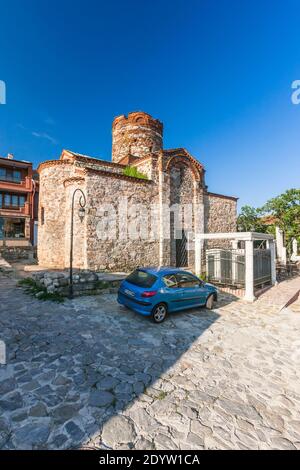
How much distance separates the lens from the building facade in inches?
1011

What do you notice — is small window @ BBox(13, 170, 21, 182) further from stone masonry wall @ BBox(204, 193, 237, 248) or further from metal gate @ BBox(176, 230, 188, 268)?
stone masonry wall @ BBox(204, 193, 237, 248)

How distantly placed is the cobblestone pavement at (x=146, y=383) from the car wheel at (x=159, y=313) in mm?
230

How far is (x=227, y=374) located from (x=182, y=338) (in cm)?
148

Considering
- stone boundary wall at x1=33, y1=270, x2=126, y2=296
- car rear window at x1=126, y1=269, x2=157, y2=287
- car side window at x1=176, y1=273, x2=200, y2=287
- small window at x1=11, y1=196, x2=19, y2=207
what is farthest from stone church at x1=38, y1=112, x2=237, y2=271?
small window at x1=11, y1=196, x2=19, y2=207

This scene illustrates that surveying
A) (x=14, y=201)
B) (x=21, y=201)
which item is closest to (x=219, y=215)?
(x=21, y=201)

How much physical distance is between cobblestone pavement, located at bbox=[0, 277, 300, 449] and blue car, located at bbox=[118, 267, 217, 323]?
1.47ft

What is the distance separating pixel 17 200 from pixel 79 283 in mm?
23343

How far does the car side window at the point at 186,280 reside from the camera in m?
6.71

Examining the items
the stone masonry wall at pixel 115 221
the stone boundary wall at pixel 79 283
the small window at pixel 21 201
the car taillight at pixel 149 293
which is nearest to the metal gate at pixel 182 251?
the stone masonry wall at pixel 115 221

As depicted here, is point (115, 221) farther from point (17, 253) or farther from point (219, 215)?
point (17, 253)

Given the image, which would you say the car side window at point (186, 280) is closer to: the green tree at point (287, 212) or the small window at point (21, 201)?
the green tree at point (287, 212)

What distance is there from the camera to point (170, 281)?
6.41 m
